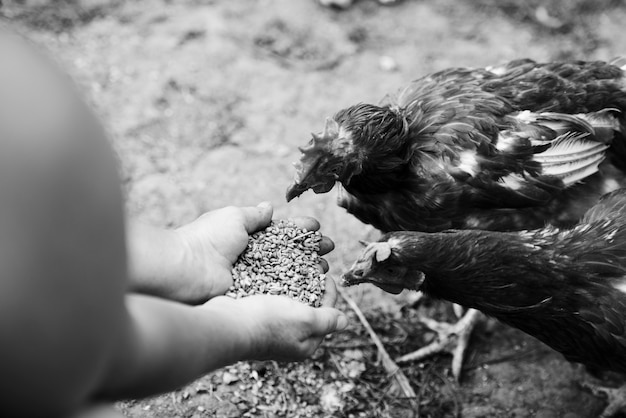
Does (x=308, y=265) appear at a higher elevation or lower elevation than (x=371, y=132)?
lower

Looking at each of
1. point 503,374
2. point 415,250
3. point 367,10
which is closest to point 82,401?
point 415,250

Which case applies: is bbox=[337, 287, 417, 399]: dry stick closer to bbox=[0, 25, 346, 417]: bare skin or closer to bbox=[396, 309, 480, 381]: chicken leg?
bbox=[396, 309, 480, 381]: chicken leg

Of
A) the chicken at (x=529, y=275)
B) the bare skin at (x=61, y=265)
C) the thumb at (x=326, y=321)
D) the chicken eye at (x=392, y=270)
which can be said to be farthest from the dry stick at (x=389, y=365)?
the bare skin at (x=61, y=265)

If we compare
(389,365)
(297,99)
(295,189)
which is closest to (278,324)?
(295,189)

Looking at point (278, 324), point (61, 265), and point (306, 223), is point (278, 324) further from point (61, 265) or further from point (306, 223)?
point (61, 265)

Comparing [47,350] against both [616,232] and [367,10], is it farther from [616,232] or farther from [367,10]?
[367,10]

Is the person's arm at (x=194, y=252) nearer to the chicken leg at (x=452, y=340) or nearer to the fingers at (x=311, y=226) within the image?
the fingers at (x=311, y=226)

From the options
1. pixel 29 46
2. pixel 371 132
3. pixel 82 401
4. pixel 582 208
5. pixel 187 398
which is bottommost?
pixel 187 398
